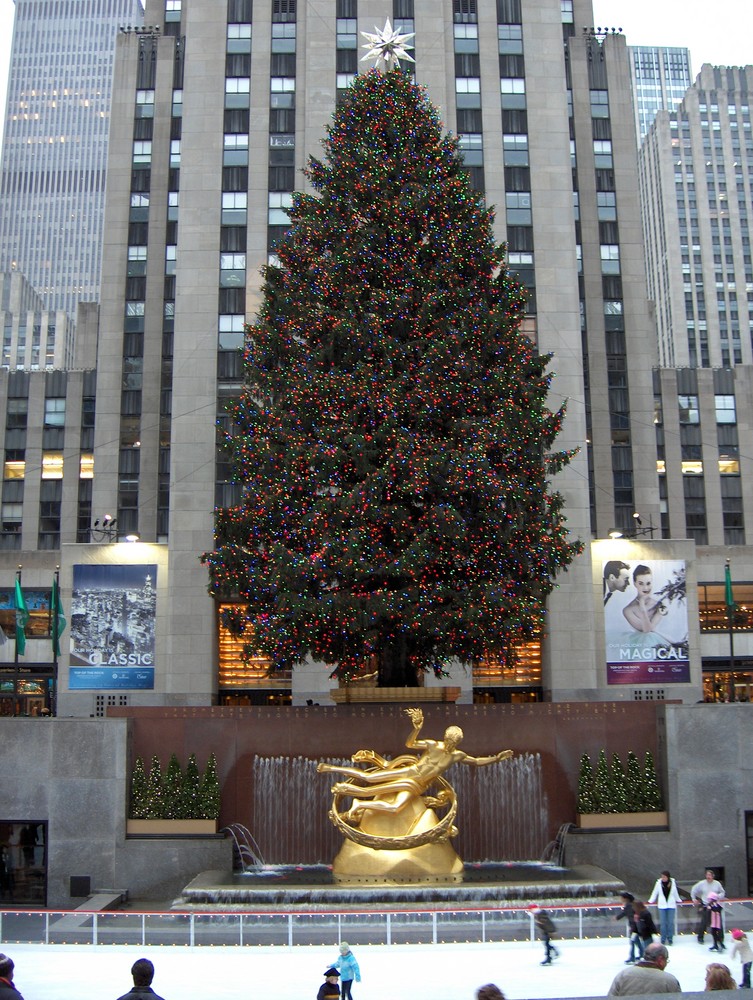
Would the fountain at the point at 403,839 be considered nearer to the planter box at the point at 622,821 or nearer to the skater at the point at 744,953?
the planter box at the point at 622,821

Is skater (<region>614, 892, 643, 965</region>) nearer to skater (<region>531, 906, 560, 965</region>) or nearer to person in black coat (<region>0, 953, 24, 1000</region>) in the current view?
skater (<region>531, 906, 560, 965</region>)

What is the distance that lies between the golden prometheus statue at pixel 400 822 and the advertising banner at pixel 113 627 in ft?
95.5

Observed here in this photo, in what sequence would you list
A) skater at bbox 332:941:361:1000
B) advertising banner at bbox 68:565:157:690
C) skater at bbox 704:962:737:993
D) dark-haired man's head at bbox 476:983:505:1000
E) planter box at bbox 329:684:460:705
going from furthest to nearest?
advertising banner at bbox 68:565:157:690 < planter box at bbox 329:684:460:705 < skater at bbox 332:941:361:1000 < skater at bbox 704:962:737:993 < dark-haired man's head at bbox 476:983:505:1000

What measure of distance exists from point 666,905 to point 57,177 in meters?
194

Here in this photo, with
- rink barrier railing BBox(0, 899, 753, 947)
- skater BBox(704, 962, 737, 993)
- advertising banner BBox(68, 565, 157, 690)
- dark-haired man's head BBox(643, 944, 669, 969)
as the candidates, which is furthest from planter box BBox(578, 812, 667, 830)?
advertising banner BBox(68, 565, 157, 690)

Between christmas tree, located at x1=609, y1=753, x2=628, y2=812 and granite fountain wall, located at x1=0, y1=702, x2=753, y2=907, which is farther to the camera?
christmas tree, located at x1=609, y1=753, x2=628, y2=812

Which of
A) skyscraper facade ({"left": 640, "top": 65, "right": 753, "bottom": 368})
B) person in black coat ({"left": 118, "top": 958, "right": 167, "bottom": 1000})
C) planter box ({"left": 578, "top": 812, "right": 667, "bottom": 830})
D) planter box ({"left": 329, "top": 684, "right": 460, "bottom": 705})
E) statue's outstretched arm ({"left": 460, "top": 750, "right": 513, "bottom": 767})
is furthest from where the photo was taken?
skyscraper facade ({"left": 640, "top": 65, "right": 753, "bottom": 368})

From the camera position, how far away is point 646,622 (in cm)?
5353

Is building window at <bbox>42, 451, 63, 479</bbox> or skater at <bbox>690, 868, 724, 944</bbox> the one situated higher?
building window at <bbox>42, 451, 63, 479</bbox>

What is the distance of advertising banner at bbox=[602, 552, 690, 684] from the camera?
2090 inches

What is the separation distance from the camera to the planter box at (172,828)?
27.3 meters

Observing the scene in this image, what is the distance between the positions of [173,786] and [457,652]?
27.1 feet

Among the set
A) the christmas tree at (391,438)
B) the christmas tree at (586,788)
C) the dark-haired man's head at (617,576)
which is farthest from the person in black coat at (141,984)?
the dark-haired man's head at (617,576)

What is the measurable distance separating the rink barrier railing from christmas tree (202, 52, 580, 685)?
8853 millimetres
